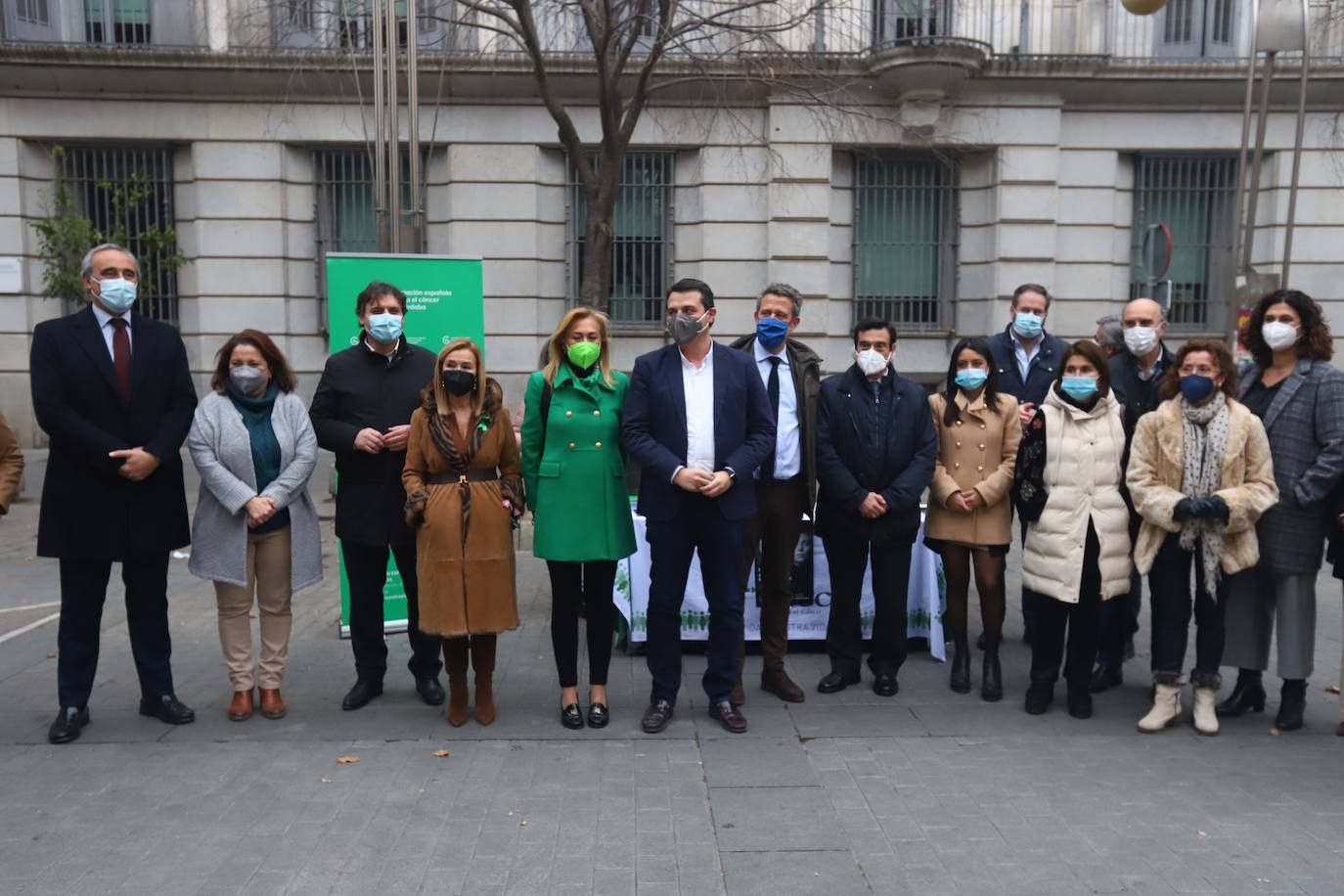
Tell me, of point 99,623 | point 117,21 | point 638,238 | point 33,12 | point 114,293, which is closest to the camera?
point 114,293

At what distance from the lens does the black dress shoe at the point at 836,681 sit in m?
6.08

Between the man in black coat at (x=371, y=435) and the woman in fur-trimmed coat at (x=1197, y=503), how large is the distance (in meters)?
3.69

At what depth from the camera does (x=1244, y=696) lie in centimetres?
570

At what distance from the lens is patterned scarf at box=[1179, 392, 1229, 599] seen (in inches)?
208

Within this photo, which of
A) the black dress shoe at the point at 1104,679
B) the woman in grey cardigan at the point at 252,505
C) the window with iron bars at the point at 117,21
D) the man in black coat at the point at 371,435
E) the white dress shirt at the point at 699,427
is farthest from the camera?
the window with iron bars at the point at 117,21

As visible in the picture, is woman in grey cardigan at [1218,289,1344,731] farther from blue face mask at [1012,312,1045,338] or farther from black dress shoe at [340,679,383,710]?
black dress shoe at [340,679,383,710]

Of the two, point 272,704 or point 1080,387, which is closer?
point 1080,387

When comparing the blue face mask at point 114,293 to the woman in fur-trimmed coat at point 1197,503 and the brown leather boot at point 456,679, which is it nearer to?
the brown leather boot at point 456,679

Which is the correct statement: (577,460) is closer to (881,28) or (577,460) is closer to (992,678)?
(992,678)

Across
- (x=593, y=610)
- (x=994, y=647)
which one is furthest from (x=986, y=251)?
(x=593, y=610)

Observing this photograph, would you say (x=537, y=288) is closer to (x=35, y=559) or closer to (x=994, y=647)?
(x=35, y=559)

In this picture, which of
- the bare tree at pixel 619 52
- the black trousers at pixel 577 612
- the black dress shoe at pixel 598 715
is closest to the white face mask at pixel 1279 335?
the black trousers at pixel 577 612

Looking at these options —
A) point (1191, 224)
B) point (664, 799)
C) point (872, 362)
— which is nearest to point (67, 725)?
point (664, 799)

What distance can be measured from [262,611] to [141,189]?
12.6 meters
